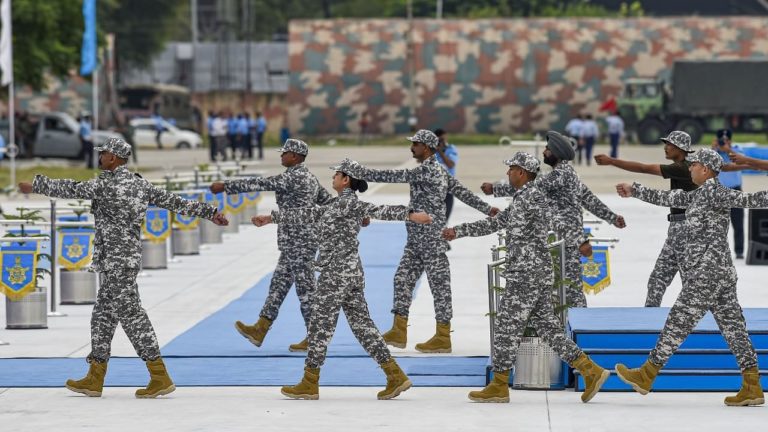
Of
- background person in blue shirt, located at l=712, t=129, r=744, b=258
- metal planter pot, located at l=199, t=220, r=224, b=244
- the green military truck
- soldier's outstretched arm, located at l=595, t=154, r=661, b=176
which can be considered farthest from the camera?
the green military truck

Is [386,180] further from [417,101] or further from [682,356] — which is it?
[417,101]

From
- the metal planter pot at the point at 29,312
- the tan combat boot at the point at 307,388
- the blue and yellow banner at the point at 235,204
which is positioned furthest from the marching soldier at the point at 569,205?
the blue and yellow banner at the point at 235,204

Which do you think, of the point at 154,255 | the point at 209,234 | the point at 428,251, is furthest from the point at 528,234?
the point at 209,234

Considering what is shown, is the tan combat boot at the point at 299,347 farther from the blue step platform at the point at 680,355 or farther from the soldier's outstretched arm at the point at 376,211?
Answer: the blue step platform at the point at 680,355

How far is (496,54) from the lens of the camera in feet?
270

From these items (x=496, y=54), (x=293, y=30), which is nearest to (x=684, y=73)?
(x=496, y=54)

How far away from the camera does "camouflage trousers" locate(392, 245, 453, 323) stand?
1459 centimetres

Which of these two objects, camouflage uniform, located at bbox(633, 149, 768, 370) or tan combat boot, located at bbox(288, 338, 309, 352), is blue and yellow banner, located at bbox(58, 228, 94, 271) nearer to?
tan combat boot, located at bbox(288, 338, 309, 352)

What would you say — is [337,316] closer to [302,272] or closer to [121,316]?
[121,316]

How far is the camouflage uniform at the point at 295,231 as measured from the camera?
14195 mm

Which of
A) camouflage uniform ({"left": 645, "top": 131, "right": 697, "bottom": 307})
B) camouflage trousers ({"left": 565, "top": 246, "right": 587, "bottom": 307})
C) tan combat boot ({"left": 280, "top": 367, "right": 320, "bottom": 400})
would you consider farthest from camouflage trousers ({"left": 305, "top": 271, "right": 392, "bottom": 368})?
camouflage uniform ({"left": 645, "top": 131, "right": 697, "bottom": 307})

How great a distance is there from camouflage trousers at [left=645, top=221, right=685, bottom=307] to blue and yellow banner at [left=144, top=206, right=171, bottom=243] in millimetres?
8820

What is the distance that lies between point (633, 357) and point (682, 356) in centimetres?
35

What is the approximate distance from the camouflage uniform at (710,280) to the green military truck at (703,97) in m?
58.0
